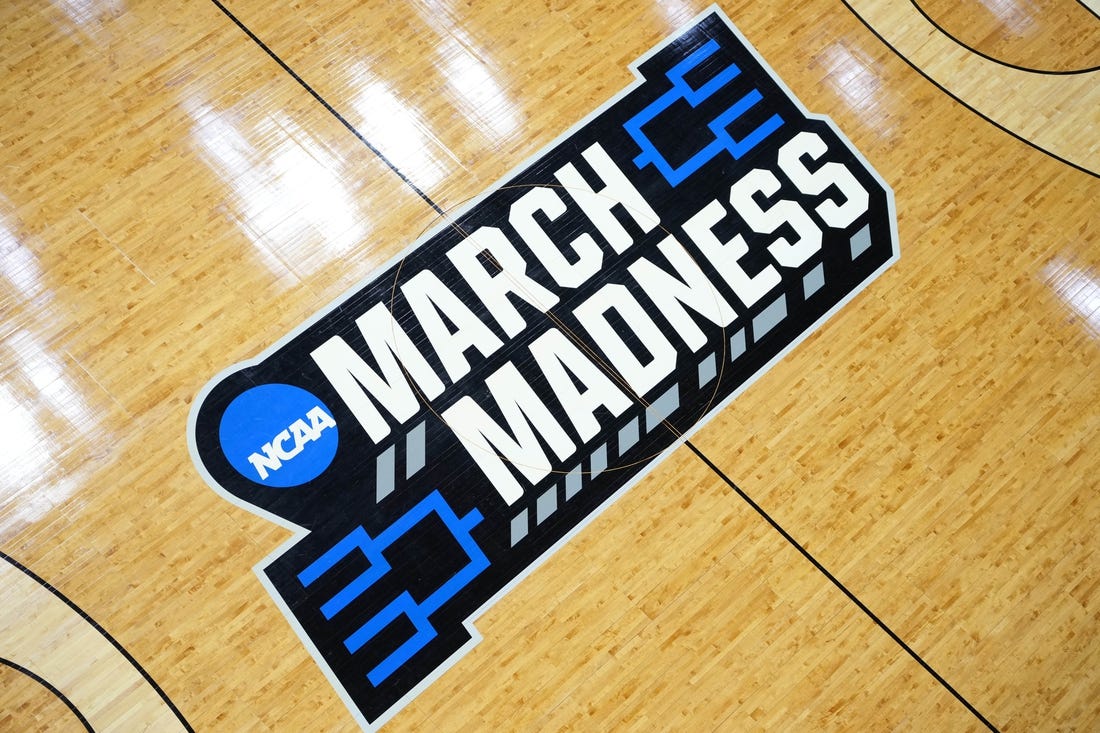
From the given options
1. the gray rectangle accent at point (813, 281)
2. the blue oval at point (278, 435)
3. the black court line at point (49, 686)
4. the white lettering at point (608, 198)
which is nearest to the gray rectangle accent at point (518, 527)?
the blue oval at point (278, 435)

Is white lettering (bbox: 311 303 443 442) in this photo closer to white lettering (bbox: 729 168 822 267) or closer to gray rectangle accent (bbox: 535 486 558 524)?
gray rectangle accent (bbox: 535 486 558 524)

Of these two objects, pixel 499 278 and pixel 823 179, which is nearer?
pixel 499 278

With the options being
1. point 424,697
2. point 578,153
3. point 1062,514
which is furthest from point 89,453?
point 1062,514

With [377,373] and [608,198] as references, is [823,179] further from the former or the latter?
[377,373]

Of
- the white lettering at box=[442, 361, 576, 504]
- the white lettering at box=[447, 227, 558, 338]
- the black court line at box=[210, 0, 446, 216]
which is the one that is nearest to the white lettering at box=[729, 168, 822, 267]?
the white lettering at box=[447, 227, 558, 338]

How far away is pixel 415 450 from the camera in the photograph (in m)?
6.69

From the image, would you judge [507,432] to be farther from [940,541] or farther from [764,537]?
[940,541]

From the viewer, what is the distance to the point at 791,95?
765 centimetres

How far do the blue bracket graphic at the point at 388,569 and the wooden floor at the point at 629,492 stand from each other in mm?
334

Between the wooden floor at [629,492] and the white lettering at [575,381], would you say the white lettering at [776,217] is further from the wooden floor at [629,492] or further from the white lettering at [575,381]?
the white lettering at [575,381]

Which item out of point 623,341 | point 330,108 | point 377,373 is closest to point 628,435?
point 623,341

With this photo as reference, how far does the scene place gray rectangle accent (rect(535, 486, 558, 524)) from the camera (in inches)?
262

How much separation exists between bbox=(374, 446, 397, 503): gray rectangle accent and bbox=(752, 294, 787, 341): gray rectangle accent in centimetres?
290

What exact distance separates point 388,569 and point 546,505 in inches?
47.4
